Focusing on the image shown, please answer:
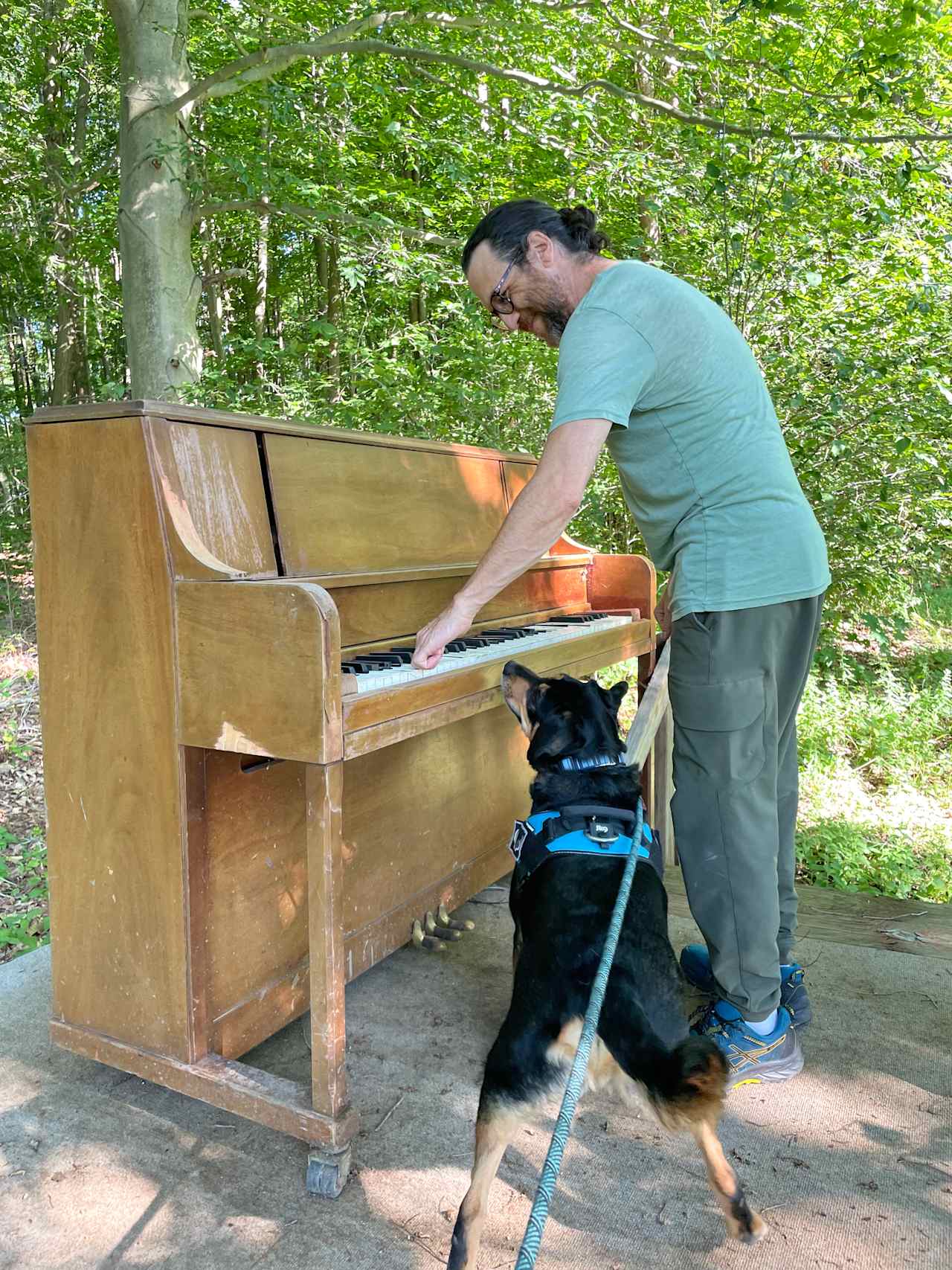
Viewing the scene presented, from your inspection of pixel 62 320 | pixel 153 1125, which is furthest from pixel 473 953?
pixel 62 320

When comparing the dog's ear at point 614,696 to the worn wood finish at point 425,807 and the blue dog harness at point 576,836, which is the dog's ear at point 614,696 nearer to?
the blue dog harness at point 576,836

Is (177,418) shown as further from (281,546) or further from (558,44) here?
(558,44)

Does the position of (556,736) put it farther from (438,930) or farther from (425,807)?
(438,930)

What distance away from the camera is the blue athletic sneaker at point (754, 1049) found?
2.21m

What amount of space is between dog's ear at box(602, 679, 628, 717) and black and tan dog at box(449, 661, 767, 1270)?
1.42ft

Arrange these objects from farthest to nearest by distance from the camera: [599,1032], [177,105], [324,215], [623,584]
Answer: [324,215] < [177,105] < [623,584] < [599,1032]

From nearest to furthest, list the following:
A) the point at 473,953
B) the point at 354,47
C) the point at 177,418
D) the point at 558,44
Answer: the point at 177,418, the point at 473,953, the point at 354,47, the point at 558,44

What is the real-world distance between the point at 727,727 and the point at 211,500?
1311 millimetres

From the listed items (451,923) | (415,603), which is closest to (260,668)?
(415,603)

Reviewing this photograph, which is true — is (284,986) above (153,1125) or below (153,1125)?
above

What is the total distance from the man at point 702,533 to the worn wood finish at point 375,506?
0.46m

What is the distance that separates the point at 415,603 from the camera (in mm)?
2525

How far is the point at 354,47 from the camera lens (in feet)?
18.9

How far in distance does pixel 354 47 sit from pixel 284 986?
5855 mm
